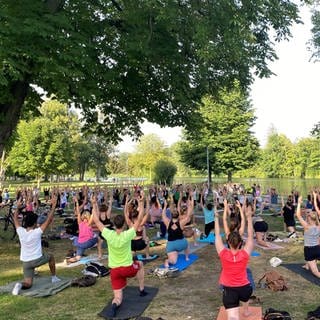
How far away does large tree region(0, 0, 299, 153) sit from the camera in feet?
29.5

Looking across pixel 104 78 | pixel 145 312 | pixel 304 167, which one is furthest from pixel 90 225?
pixel 304 167

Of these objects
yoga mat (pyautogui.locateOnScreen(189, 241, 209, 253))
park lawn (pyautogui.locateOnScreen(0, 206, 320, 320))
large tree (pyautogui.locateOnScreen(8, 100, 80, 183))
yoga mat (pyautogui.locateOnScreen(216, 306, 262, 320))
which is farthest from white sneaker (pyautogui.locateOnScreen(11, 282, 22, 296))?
large tree (pyautogui.locateOnScreen(8, 100, 80, 183))

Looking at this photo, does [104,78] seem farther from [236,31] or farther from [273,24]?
[273,24]

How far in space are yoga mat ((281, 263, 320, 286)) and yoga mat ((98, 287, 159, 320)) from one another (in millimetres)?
3587

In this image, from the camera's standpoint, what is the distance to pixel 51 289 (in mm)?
8172

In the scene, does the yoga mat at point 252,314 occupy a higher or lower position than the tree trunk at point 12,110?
lower

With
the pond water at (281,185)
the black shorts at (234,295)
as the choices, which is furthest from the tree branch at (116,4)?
the pond water at (281,185)

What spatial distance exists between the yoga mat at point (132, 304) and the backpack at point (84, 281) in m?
0.93

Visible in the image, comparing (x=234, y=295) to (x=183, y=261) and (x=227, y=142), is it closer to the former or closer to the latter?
(x=183, y=261)

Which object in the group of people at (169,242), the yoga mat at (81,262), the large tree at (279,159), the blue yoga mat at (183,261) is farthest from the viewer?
the large tree at (279,159)

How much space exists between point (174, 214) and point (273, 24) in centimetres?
620

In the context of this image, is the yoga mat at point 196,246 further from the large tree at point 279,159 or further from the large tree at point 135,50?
the large tree at point 279,159

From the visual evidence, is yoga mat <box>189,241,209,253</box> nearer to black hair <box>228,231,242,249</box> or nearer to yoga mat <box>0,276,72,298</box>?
yoga mat <box>0,276,72,298</box>

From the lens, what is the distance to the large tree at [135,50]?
354 inches
